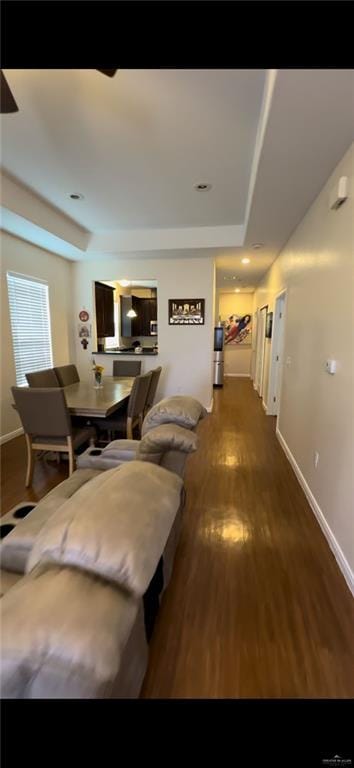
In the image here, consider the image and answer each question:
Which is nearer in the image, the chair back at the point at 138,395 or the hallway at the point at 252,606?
the hallway at the point at 252,606

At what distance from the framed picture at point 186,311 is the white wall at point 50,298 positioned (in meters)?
1.79

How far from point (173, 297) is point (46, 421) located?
3069 millimetres

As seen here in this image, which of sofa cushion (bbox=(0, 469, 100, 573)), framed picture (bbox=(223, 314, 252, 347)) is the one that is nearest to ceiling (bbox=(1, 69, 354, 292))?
sofa cushion (bbox=(0, 469, 100, 573))

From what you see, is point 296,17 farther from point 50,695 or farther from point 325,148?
point 50,695

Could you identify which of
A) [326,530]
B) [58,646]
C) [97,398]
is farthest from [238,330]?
[58,646]

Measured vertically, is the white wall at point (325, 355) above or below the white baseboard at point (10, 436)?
above

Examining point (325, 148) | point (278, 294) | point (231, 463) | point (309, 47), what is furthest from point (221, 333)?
point (309, 47)

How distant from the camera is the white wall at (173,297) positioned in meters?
4.89

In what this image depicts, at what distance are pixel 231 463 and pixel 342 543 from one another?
145cm

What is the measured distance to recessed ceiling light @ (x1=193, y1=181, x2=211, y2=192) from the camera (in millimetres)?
3011

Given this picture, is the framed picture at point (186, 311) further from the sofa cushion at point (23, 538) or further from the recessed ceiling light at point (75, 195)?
the sofa cushion at point (23, 538)

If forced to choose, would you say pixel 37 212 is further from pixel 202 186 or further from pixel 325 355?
pixel 325 355

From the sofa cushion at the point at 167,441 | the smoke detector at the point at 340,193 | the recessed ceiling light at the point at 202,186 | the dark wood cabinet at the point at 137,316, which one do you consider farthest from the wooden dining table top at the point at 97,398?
the dark wood cabinet at the point at 137,316

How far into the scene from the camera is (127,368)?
4.72m
